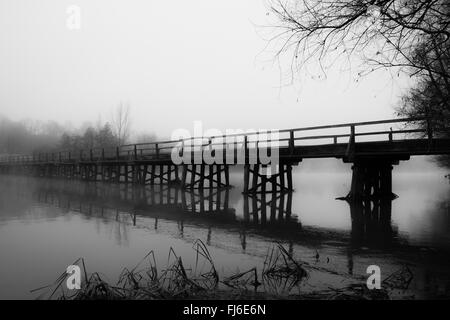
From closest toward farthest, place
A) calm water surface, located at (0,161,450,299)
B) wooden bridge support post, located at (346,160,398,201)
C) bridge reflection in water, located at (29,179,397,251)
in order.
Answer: calm water surface, located at (0,161,450,299), bridge reflection in water, located at (29,179,397,251), wooden bridge support post, located at (346,160,398,201)

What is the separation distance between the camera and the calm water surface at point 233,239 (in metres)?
4.82

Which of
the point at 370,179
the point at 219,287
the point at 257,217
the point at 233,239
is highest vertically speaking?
the point at 370,179

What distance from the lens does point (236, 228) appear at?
8320 millimetres

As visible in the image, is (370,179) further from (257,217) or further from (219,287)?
(219,287)

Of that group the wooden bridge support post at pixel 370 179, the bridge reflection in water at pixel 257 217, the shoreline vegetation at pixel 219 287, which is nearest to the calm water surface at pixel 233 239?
the bridge reflection in water at pixel 257 217

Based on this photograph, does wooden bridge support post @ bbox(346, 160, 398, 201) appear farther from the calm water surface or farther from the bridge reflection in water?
the calm water surface

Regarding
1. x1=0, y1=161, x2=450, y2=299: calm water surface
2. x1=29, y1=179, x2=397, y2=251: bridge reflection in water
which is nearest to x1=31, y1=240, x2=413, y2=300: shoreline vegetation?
x1=0, y1=161, x2=450, y2=299: calm water surface

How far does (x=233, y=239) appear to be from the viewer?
23.1ft

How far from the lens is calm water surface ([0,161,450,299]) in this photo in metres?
4.82

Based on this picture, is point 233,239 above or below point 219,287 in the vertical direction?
below

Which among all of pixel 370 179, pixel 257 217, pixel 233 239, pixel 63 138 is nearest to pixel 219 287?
pixel 233 239

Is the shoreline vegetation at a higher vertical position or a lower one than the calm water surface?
higher

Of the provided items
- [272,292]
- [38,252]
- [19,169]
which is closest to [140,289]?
[272,292]
